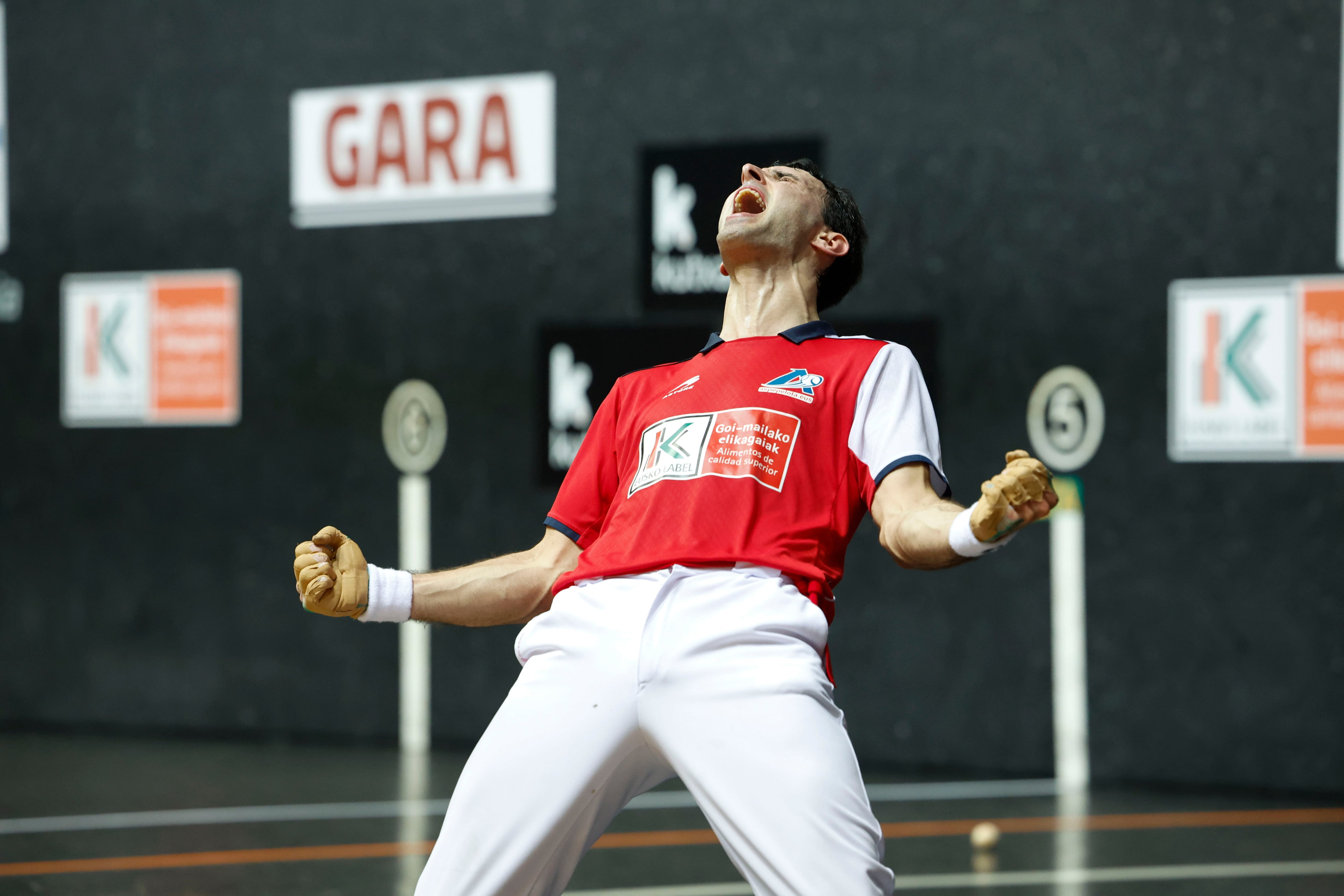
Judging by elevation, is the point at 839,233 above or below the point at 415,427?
above

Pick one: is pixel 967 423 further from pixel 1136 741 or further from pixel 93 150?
pixel 93 150

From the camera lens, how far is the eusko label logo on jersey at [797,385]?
7.52 ft

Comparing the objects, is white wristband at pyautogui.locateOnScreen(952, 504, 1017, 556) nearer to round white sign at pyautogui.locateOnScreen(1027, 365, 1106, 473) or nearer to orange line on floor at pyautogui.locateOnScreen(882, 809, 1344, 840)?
orange line on floor at pyautogui.locateOnScreen(882, 809, 1344, 840)

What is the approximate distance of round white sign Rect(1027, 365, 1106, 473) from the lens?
230 inches

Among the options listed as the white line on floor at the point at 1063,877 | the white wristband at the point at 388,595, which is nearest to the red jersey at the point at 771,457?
the white wristband at the point at 388,595

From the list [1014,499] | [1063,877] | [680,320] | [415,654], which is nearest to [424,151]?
[680,320]

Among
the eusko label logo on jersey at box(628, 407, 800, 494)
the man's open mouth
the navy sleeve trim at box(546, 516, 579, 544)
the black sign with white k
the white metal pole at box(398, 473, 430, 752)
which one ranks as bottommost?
the white metal pole at box(398, 473, 430, 752)

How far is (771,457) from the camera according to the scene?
7.36ft

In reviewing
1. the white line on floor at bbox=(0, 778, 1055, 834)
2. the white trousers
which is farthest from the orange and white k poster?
the white trousers

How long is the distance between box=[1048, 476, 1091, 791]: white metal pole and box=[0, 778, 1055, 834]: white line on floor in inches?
4.5

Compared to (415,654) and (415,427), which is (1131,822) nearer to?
(415,654)

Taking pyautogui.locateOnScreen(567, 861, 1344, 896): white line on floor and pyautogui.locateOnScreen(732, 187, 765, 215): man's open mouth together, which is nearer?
pyautogui.locateOnScreen(732, 187, 765, 215): man's open mouth

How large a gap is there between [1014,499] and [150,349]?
5.87 metres

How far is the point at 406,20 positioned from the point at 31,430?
101 inches
